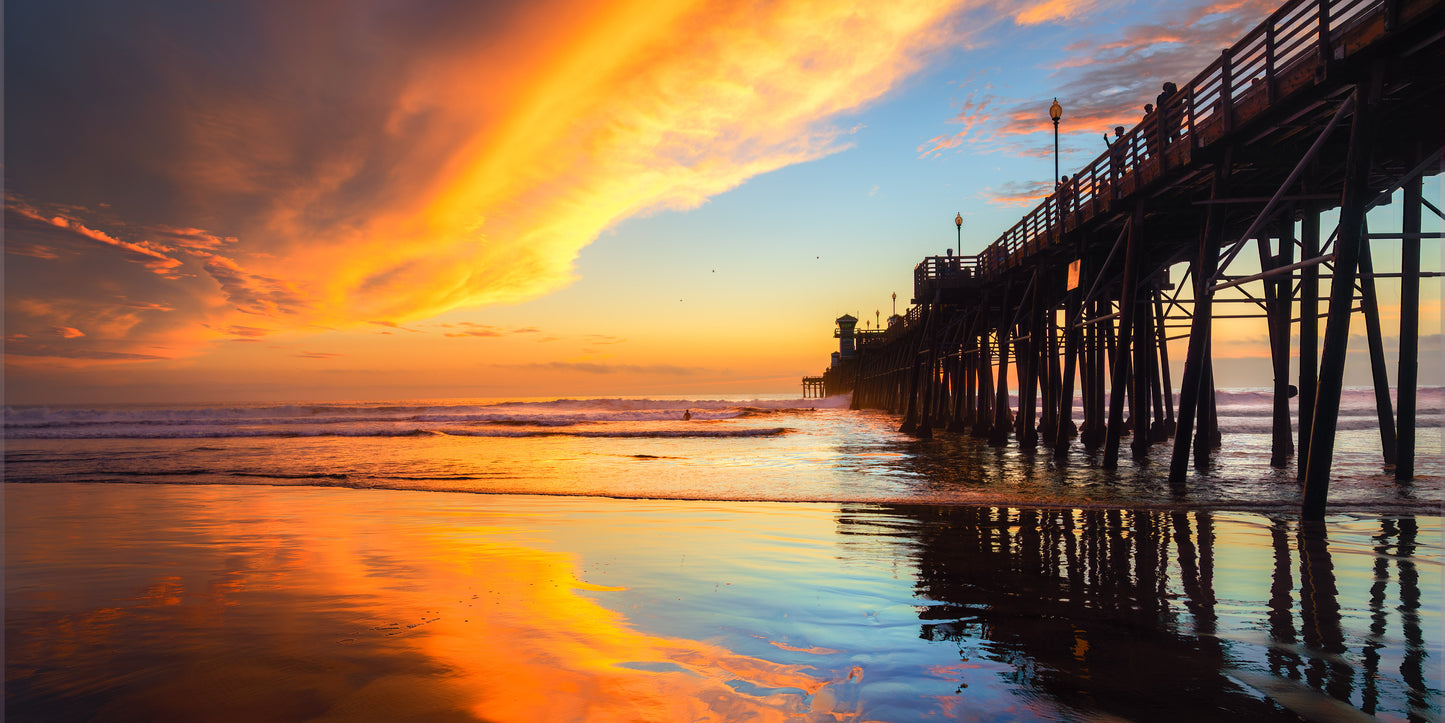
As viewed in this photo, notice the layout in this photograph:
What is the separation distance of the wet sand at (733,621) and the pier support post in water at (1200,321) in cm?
295

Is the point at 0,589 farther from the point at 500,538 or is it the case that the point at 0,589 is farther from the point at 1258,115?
the point at 1258,115

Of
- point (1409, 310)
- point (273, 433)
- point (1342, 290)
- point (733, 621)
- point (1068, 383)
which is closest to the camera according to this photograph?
point (733, 621)

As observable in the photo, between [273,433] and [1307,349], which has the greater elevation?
[1307,349]

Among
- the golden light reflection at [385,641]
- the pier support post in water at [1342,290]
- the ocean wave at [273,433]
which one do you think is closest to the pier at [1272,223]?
the pier support post in water at [1342,290]

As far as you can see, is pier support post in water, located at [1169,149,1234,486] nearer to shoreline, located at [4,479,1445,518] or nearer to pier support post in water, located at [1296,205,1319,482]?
pier support post in water, located at [1296,205,1319,482]

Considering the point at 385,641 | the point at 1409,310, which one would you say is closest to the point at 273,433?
the point at 385,641

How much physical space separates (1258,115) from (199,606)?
42.0ft

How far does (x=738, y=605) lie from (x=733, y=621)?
1.25ft

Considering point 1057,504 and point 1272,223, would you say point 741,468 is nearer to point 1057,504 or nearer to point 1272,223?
point 1057,504

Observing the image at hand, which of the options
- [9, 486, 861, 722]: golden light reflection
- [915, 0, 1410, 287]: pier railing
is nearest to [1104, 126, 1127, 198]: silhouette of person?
[915, 0, 1410, 287]: pier railing

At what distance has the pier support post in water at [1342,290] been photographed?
302 inches

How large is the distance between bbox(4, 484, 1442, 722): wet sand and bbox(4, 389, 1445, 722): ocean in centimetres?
2

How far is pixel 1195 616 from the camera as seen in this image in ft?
14.7

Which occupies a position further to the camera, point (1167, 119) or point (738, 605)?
point (1167, 119)
